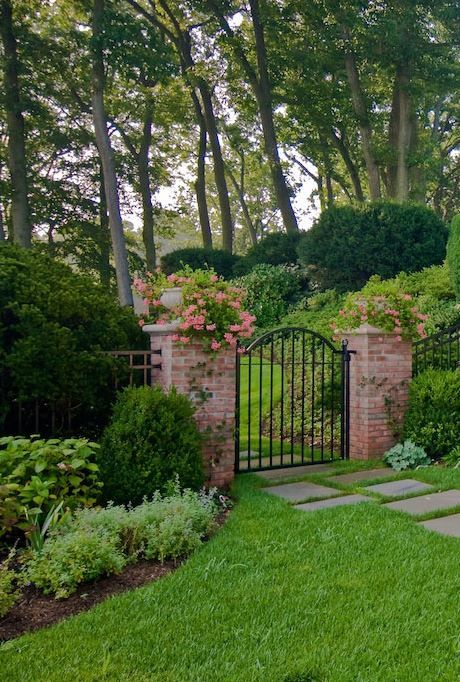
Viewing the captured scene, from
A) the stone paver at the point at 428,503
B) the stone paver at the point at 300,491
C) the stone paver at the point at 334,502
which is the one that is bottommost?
the stone paver at the point at 300,491

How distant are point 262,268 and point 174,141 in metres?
Answer: 11.2

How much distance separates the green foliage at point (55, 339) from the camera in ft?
13.3

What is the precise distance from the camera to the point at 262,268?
45.2 feet

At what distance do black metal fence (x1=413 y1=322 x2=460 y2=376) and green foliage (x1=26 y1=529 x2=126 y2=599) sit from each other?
184 inches

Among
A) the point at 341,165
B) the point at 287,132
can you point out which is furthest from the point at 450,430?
the point at 341,165

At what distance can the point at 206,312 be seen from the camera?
15.3 feet

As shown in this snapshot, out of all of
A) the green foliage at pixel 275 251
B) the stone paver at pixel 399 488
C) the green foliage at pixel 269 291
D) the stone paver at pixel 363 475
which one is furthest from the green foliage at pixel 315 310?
the stone paver at pixel 399 488

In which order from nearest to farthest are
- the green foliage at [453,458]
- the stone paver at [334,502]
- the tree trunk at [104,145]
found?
the stone paver at [334,502], the green foliage at [453,458], the tree trunk at [104,145]

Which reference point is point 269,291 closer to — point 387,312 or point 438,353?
point 438,353

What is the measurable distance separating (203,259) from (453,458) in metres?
11.4

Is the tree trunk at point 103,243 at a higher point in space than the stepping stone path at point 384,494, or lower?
higher

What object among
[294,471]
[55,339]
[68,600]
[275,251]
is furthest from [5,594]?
[275,251]

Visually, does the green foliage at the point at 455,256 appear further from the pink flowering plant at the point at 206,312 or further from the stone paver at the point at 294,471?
the pink flowering plant at the point at 206,312

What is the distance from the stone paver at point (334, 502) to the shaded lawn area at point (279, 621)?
0.70 m
